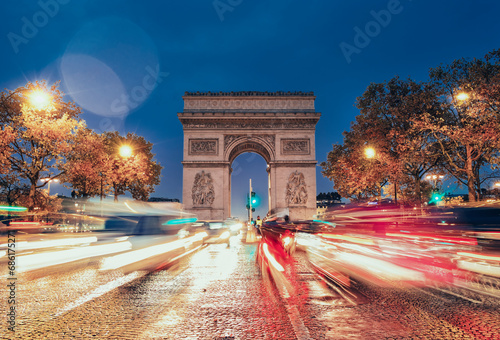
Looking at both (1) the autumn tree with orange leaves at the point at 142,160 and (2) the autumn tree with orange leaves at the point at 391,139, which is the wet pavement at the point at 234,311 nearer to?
(2) the autumn tree with orange leaves at the point at 391,139

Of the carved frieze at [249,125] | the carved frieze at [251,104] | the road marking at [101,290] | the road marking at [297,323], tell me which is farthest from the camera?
the carved frieze at [251,104]

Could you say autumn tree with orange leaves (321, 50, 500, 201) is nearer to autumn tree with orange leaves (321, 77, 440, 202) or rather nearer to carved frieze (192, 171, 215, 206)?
autumn tree with orange leaves (321, 77, 440, 202)

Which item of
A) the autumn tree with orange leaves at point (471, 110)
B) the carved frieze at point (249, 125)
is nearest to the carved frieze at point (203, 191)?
the carved frieze at point (249, 125)

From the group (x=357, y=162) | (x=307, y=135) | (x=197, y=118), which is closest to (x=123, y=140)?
(x=197, y=118)

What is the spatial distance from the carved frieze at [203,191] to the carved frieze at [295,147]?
9.27 meters

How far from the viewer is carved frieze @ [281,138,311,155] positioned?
4316 centimetres

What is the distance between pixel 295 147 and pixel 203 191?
466 inches

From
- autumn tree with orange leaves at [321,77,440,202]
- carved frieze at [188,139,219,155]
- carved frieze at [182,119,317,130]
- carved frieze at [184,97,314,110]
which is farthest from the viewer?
carved frieze at [184,97,314,110]

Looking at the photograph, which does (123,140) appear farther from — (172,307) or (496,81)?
(172,307)

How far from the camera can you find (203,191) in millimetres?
41906

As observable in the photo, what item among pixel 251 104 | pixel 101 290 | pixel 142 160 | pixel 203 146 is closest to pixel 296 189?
pixel 251 104

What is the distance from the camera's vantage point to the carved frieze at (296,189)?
42.1 m

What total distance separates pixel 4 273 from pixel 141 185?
36818 mm

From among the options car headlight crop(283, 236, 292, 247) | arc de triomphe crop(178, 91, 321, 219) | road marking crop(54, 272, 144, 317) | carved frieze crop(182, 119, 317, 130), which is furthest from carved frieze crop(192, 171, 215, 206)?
road marking crop(54, 272, 144, 317)
